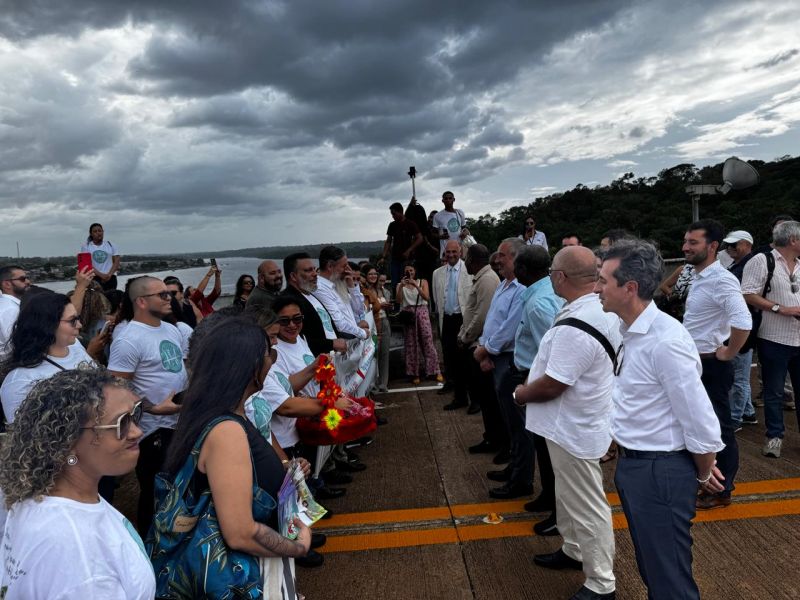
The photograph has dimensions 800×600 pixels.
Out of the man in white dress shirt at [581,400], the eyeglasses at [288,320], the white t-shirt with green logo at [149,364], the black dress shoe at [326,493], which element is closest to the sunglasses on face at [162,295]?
the white t-shirt with green logo at [149,364]

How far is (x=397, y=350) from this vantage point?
9461 millimetres

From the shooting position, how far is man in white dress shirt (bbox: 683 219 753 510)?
13.6 feet

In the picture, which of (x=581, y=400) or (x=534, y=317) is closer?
(x=581, y=400)

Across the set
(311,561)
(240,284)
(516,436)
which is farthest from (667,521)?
(240,284)

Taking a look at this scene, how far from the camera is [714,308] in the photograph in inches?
170

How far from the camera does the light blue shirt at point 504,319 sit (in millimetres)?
4668

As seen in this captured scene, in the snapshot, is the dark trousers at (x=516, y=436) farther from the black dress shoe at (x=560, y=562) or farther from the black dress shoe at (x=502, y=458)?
the black dress shoe at (x=560, y=562)

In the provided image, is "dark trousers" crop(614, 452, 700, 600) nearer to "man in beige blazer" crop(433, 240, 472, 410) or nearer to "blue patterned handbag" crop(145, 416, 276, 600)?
"blue patterned handbag" crop(145, 416, 276, 600)

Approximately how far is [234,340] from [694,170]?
40.3 m

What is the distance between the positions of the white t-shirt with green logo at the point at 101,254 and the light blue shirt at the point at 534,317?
768 cm

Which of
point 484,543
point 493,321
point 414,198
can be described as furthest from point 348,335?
point 414,198

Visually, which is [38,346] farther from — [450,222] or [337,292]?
[450,222]

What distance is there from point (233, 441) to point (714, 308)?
3914 millimetres

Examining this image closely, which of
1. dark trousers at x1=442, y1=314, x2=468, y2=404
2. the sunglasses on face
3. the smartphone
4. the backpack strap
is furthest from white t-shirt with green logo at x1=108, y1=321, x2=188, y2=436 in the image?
dark trousers at x1=442, y1=314, x2=468, y2=404
